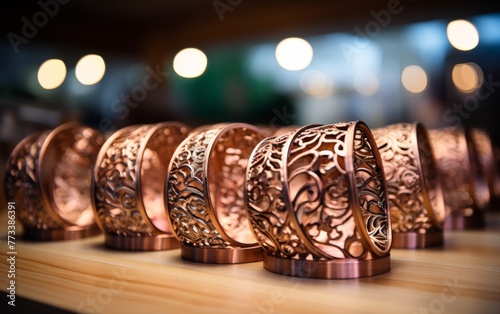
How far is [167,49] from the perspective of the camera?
9.98 feet

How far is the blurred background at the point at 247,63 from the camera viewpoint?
2.39 meters

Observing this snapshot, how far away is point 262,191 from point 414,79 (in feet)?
6.10

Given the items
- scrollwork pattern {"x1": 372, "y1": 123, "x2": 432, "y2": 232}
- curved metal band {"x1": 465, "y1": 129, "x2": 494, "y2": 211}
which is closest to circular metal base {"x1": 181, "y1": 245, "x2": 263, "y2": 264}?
Result: scrollwork pattern {"x1": 372, "y1": 123, "x2": 432, "y2": 232}

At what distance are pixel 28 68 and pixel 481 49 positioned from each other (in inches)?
88.8

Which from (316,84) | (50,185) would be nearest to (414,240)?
(50,185)

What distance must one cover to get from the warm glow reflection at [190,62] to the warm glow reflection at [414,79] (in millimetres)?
1183

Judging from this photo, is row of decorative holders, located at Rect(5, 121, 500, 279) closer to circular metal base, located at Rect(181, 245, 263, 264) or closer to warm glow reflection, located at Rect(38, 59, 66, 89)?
circular metal base, located at Rect(181, 245, 263, 264)

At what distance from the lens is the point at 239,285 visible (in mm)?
929

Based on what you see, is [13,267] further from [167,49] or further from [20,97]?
[167,49]

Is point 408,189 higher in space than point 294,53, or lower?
lower

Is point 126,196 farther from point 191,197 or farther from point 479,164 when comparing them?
point 479,164

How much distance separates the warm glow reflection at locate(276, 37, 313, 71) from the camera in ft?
9.14

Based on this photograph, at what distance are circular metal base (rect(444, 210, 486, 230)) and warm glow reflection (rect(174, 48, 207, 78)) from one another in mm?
1863

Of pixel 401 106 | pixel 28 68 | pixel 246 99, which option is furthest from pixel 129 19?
pixel 401 106
